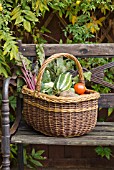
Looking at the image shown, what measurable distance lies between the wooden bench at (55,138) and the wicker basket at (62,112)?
51 mm

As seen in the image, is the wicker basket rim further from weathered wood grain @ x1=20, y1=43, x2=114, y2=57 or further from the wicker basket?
weathered wood grain @ x1=20, y1=43, x2=114, y2=57

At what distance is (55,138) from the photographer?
2174 mm

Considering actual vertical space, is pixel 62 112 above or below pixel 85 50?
below

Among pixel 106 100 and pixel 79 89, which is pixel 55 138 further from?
pixel 106 100

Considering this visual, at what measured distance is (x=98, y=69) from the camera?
248 cm

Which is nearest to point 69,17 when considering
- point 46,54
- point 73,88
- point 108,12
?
point 108,12

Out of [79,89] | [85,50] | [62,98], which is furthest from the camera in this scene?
[85,50]

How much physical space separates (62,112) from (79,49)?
21.0 inches

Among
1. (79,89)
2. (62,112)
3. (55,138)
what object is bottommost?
(55,138)

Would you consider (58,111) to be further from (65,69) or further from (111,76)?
(111,76)

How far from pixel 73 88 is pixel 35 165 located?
1.09 metres

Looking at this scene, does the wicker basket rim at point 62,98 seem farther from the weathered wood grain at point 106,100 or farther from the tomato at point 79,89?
the weathered wood grain at point 106,100

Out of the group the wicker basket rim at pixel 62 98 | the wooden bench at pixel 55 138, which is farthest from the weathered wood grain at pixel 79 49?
the wicker basket rim at pixel 62 98

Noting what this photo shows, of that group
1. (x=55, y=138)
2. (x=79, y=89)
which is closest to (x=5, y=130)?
(x=55, y=138)
